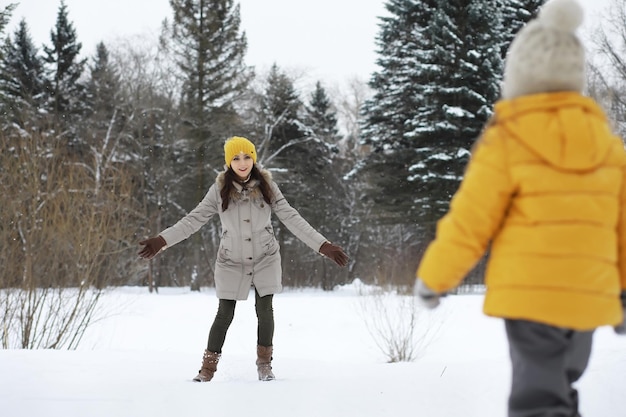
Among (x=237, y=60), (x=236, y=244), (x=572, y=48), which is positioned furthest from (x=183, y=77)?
(x=572, y=48)

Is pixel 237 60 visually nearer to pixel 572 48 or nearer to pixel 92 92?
pixel 92 92

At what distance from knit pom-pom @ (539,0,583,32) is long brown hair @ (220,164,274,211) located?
237 cm

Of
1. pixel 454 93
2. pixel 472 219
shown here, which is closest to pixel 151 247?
pixel 472 219

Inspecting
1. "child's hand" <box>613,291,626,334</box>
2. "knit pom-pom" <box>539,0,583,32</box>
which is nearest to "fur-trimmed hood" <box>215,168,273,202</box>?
"knit pom-pom" <box>539,0,583,32</box>

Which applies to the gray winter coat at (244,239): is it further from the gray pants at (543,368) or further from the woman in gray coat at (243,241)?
the gray pants at (543,368)

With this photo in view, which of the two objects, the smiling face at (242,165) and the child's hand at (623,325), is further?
the smiling face at (242,165)

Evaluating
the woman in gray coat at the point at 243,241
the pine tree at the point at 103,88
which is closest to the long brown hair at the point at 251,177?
the woman in gray coat at the point at 243,241

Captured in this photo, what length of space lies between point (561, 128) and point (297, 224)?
2.37m

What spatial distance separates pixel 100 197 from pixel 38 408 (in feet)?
17.3

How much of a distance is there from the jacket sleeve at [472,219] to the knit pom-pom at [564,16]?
0.47 metres

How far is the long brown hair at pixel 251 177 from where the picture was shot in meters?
3.94

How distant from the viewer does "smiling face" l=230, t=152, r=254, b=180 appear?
3939 mm

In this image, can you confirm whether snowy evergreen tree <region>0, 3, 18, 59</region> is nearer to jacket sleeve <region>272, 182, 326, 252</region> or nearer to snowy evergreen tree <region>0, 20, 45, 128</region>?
jacket sleeve <region>272, 182, 326, 252</region>

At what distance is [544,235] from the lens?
1.76 m
